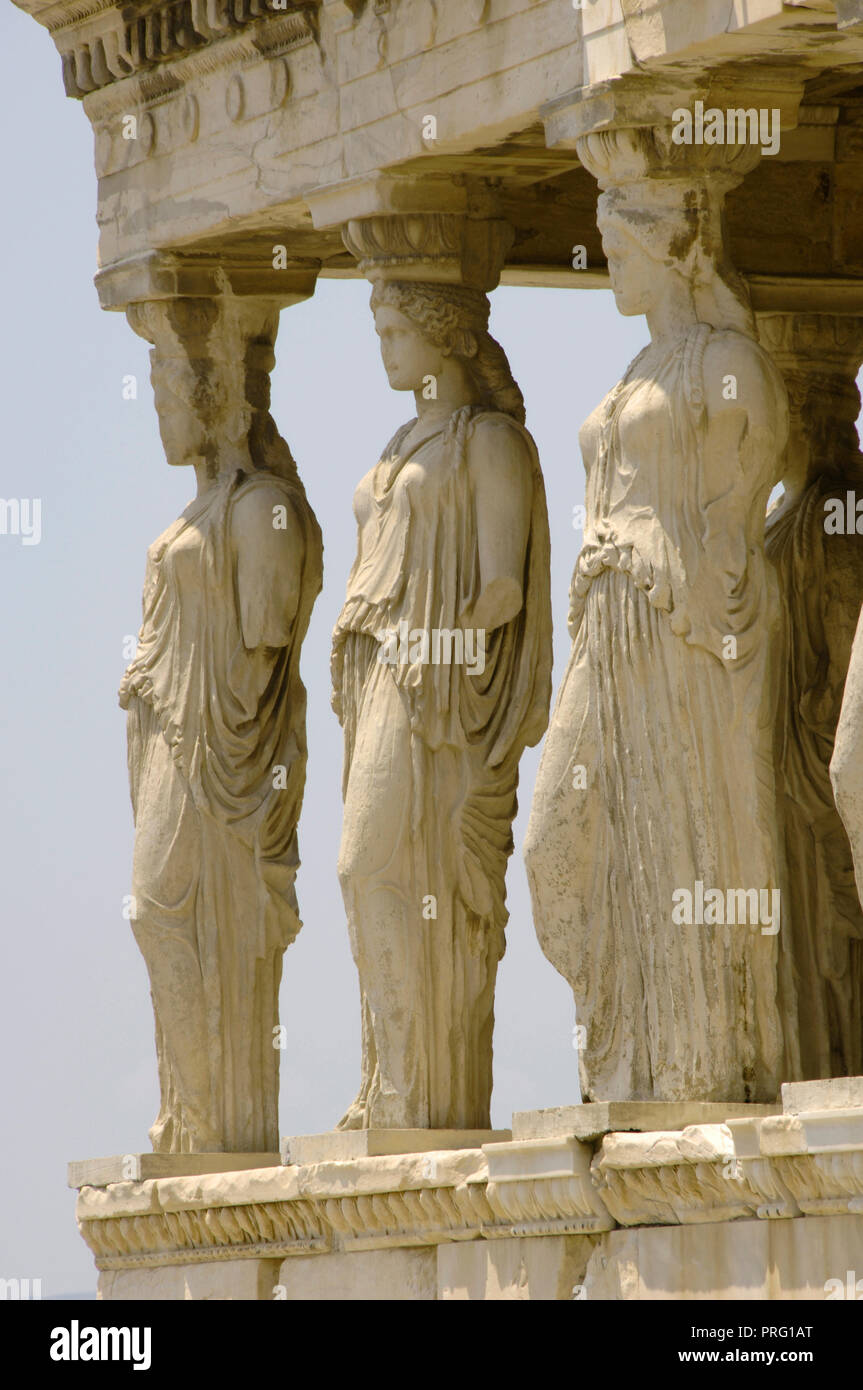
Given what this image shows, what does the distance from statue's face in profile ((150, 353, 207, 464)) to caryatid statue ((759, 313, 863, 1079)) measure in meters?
2.41

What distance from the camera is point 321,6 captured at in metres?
13.6

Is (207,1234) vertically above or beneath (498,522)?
beneath

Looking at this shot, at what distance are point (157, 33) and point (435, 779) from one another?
3.23 meters

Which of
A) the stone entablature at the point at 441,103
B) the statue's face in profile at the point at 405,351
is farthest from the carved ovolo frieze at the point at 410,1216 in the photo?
the stone entablature at the point at 441,103

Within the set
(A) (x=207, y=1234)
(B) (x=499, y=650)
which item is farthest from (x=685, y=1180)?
(A) (x=207, y=1234)

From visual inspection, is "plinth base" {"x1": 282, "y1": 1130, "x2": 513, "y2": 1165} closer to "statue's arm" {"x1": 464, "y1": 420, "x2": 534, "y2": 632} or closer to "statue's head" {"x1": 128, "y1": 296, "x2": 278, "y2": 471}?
"statue's arm" {"x1": 464, "y1": 420, "x2": 534, "y2": 632}

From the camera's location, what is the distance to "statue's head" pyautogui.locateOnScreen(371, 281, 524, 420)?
43.8 feet

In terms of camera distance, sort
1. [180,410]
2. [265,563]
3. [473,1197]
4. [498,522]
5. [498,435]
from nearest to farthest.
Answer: [473,1197]
[498,522]
[498,435]
[265,563]
[180,410]

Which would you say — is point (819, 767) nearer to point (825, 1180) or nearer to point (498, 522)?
point (498, 522)

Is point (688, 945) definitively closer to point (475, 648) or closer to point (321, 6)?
point (475, 648)

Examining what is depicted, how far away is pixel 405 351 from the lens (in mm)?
13391

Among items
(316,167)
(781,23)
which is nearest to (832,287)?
(316,167)
